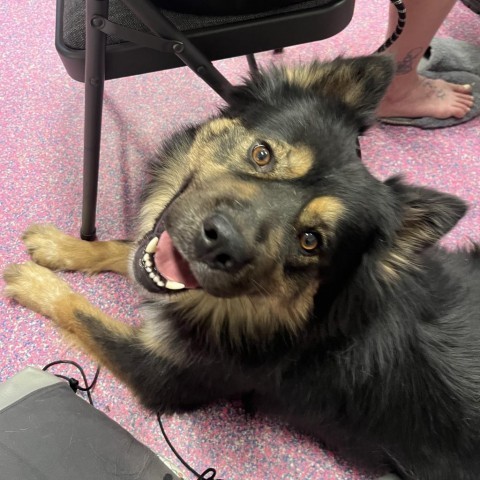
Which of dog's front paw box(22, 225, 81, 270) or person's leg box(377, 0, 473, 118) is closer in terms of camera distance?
dog's front paw box(22, 225, 81, 270)

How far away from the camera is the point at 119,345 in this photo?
1750 millimetres

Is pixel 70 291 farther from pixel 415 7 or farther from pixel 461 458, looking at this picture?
pixel 415 7

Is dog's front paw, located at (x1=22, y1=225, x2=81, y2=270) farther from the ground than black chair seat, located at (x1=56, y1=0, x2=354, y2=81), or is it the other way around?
black chair seat, located at (x1=56, y1=0, x2=354, y2=81)

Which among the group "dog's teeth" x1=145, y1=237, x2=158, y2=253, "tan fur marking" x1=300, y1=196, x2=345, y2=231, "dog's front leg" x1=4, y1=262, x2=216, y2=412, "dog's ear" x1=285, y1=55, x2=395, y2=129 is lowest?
"dog's front leg" x1=4, y1=262, x2=216, y2=412

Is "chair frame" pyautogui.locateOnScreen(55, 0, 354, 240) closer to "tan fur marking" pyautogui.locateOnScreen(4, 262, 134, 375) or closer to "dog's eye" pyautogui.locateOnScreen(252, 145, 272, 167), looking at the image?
"dog's eye" pyautogui.locateOnScreen(252, 145, 272, 167)

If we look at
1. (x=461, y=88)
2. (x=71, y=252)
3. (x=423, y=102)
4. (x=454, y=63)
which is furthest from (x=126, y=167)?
(x=454, y=63)

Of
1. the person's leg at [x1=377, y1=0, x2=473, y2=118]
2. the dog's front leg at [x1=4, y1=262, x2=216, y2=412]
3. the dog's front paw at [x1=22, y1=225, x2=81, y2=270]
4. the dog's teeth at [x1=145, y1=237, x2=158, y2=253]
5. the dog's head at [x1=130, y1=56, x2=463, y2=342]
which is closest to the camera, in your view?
the dog's head at [x1=130, y1=56, x2=463, y2=342]

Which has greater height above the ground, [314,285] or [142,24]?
[142,24]

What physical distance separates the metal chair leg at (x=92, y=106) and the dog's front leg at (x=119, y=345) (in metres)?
0.31

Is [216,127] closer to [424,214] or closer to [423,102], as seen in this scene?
[424,214]

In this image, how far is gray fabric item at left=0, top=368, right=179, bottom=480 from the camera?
1428 mm

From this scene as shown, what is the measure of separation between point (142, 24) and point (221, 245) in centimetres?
87

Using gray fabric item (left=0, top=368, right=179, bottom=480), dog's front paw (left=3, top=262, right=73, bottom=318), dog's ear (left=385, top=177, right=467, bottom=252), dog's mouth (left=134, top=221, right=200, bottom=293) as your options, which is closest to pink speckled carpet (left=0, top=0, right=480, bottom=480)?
dog's front paw (left=3, top=262, right=73, bottom=318)

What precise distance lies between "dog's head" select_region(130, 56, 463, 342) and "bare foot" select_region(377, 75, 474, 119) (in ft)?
4.07
